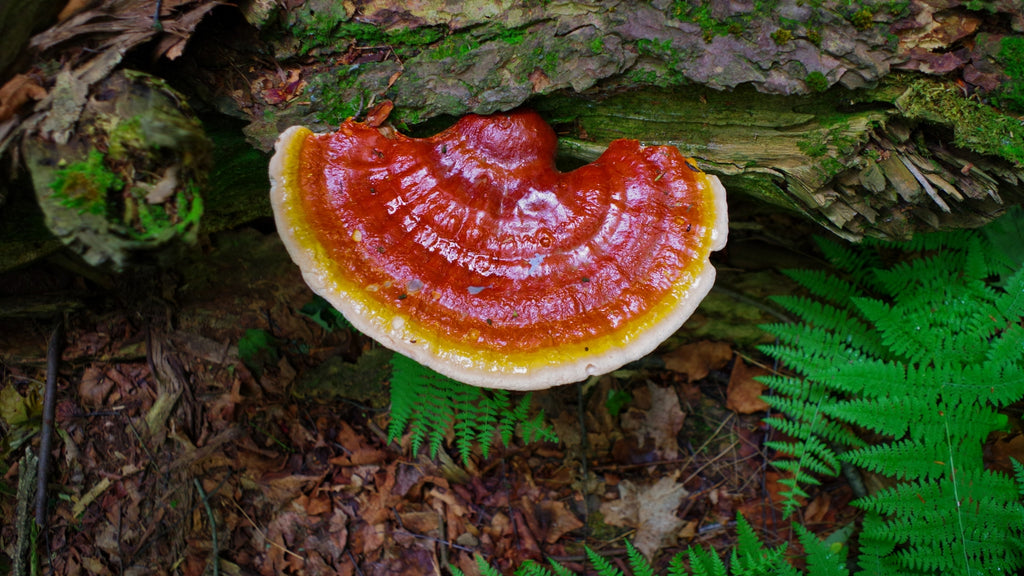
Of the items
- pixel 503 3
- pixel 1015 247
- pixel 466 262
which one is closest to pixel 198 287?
pixel 466 262

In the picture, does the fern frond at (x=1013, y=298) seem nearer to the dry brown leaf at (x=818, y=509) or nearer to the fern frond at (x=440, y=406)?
the dry brown leaf at (x=818, y=509)

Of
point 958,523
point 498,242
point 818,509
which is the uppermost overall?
point 498,242

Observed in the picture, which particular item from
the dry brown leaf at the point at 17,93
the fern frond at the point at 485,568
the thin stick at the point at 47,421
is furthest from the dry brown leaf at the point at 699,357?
the thin stick at the point at 47,421

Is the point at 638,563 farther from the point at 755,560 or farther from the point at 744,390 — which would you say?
the point at 744,390

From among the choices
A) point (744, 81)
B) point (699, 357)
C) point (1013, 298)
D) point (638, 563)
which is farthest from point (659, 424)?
point (744, 81)

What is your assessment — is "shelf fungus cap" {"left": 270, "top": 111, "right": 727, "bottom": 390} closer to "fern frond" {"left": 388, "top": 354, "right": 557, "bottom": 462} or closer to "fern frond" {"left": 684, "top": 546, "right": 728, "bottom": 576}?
"fern frond" {"left": 388, "top": 354, "right": 557, "bottom": 462}

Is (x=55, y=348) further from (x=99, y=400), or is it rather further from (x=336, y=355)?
(x=336, y=355)

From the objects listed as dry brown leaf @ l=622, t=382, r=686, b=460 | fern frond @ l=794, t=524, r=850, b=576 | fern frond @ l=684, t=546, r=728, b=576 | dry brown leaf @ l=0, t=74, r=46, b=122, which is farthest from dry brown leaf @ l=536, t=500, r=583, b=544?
dry brown leaf @ l=0, t=74, r=46, b=122

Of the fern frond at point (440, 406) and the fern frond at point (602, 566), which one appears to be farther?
the fern frond at point (440, 406)
